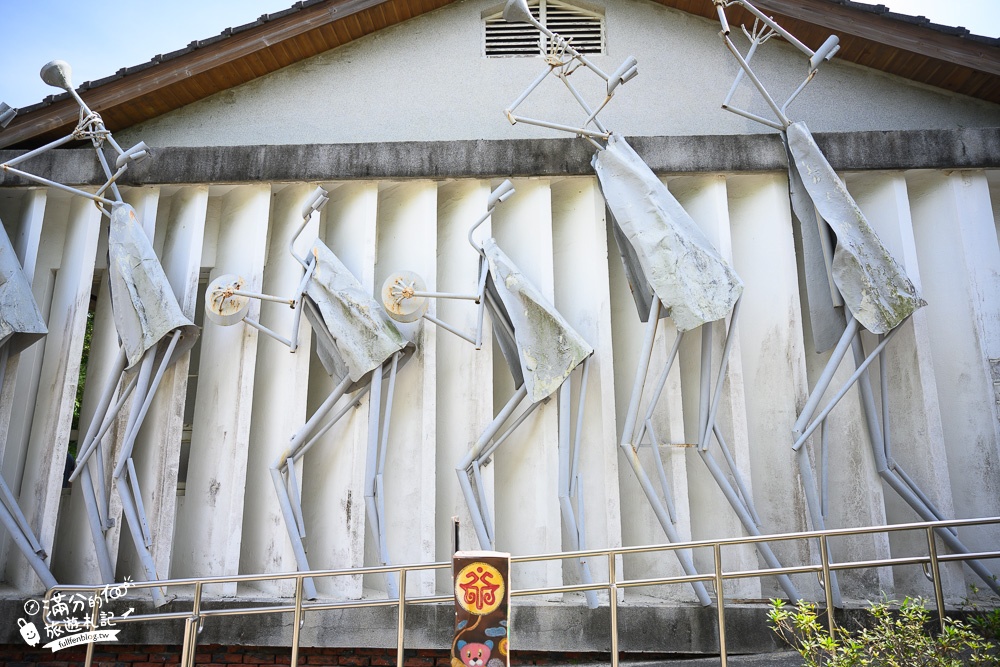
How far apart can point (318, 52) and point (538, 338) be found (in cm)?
402

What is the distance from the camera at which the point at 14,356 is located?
8.27 m

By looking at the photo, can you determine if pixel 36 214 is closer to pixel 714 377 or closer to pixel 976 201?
pixel 714 377

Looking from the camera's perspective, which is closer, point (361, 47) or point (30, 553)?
point (30, 553)

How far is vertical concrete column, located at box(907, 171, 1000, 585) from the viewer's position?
791 cm

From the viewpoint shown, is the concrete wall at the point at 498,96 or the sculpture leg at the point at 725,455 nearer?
the sculpture leg at the point at 725,455

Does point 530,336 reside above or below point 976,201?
below

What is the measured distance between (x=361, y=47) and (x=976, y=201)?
607 centimetres

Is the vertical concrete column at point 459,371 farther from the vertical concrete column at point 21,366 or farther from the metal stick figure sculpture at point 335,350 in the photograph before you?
the vertical concrete column at point 21,366

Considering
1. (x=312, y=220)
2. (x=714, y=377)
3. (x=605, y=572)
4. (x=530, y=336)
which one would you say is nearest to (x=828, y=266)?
(x=714, y=377)

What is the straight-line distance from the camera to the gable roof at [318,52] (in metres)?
8.81

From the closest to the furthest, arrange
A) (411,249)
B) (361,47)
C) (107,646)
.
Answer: (107,646)
(411,249)
(361,47)

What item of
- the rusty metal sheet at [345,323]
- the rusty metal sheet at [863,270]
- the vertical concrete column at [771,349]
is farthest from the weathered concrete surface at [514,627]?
the rusty metal sheet at [863,270]

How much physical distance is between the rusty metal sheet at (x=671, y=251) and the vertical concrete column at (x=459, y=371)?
1.32m

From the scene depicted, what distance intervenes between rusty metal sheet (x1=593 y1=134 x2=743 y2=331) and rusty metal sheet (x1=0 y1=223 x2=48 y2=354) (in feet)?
16.3
